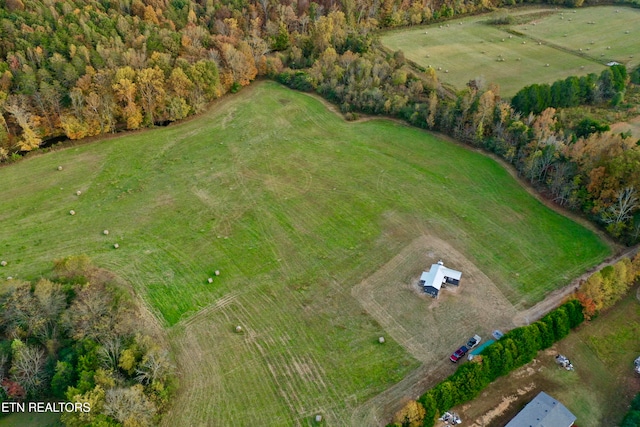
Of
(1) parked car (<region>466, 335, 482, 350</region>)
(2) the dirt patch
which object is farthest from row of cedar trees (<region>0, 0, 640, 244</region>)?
(1) parked car (<region>466, 335, 482, 350</region>)

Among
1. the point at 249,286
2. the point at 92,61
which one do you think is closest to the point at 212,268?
the point at 249,286

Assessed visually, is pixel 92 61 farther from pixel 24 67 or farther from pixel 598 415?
pixel 598 415

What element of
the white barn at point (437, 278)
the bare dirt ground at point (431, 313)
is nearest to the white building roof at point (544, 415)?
the bare dirt ground at point (431, 313)

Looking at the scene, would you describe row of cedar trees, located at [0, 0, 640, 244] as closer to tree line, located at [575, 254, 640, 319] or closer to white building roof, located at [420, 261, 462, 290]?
tree line, located at [575, 254, 640, 319]

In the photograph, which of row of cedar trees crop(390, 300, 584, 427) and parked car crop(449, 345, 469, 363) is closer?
row of cedar trees crop(390, 300, 584, 427)

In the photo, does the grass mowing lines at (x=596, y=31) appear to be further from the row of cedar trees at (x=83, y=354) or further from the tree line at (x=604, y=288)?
the row of cedar trees at (x=83, y=354)

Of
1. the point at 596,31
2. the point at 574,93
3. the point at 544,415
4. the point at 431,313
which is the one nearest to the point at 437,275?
the point at 431,313

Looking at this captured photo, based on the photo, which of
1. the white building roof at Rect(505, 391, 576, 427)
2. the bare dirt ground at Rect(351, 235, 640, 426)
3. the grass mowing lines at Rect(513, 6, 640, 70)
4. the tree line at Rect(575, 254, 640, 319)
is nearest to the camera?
the white building roof at Rect(505, 391, 576, 427)
